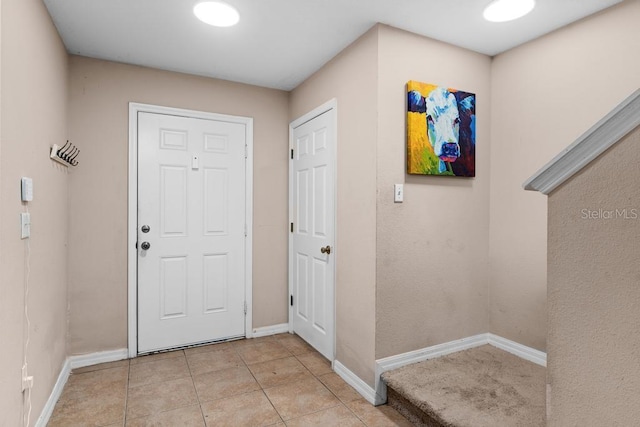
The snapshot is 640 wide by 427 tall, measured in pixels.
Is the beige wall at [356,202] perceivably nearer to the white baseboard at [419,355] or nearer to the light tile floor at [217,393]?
the white baseboard at [419,355]

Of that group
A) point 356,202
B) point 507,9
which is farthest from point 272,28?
point 507,9

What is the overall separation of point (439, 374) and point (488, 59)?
7.40 feet

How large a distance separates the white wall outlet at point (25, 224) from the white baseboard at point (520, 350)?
2950 mm

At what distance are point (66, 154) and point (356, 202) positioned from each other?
1.97 meters

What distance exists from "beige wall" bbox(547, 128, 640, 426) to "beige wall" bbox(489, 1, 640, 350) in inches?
52.8

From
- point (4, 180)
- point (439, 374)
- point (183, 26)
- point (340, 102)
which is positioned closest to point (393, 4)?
point (340, 102)

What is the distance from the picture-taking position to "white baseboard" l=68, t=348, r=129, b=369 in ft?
8.67

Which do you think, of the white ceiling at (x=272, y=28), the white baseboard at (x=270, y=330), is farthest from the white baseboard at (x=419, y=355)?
the white ceiling at (x=272, y=28)

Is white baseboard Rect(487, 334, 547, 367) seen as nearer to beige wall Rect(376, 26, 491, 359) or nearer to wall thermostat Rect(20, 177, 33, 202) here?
beige wall Rect(376, 26, 491, 359)

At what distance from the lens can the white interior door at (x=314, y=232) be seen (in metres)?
2.71

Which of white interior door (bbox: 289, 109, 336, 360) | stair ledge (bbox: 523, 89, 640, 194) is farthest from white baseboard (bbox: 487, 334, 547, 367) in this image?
stair ledge (bbox: 523, 89, 640, 194)

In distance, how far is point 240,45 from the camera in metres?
2.51

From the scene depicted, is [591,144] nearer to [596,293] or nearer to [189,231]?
[596,293]

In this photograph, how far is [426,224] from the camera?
7.83 ft
